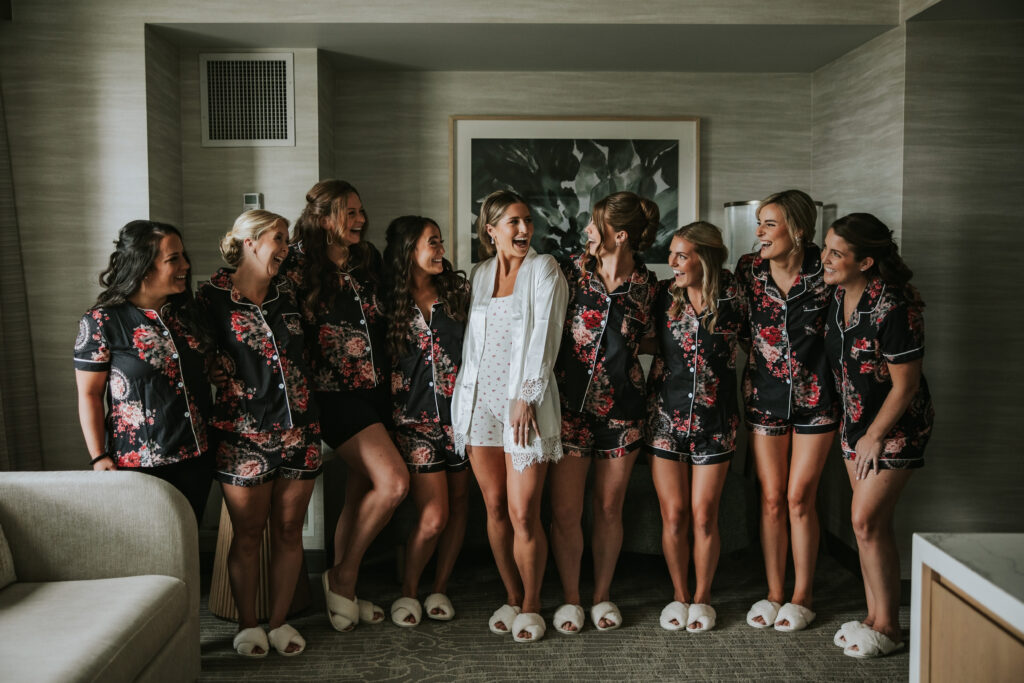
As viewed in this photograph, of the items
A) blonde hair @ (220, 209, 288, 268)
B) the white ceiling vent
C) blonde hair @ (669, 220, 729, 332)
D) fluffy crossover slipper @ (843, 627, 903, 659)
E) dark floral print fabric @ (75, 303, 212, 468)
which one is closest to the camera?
dark floral print fabric @ (75, 303, 212, 468)

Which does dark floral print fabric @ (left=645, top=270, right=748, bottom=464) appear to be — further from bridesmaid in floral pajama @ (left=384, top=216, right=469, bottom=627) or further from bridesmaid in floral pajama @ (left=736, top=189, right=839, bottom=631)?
bridesmaid in floral pajama @ (left=384, top=216, right=469, bottom=627)

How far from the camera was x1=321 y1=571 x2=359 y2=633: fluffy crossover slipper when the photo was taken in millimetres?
3059

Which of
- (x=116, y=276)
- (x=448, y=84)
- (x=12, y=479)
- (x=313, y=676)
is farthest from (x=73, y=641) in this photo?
(x=448, y=84)

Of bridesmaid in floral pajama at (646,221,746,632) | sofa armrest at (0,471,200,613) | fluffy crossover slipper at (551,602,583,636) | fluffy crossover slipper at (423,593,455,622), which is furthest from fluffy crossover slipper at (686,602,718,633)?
sofa armrest at (0,471,200,613)

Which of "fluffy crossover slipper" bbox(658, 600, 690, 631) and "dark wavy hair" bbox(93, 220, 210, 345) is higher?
"dark wavy hair" bbox(93, 220, 210, 345)

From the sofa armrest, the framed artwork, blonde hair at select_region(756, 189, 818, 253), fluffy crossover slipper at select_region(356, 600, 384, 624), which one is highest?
the framed artwork

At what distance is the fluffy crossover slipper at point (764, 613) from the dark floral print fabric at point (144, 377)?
85.4 inches

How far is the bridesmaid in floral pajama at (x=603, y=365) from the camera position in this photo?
9.60ft

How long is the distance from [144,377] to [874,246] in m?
2.50

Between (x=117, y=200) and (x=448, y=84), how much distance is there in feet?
5.97

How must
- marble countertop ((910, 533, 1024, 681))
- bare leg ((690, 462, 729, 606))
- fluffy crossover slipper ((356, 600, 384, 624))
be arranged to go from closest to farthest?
marble countertop ((910, 533, 1024, 681)), bare leg ((690, 462, 729, 606)), fluffy crossover slipper ((356, 600, 384, 624))

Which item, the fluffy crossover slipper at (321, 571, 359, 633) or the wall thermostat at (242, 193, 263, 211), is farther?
the wall thermostat at (242, 193, 263, 211)

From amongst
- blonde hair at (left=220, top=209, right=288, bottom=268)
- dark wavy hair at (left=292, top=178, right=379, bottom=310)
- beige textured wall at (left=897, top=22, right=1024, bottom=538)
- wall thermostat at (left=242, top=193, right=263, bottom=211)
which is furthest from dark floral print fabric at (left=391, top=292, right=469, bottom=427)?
beige textured wall at (left=897, top=22, right=1024, bottom=538)

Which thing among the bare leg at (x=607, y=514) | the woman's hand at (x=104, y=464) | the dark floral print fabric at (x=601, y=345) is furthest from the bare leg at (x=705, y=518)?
the woman's hand at (x=104, y=464)
